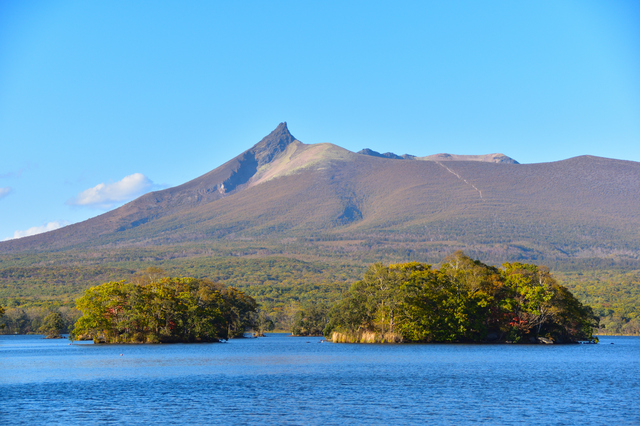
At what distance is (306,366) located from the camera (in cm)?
6103

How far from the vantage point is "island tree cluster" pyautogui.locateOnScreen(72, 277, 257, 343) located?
3652 inches

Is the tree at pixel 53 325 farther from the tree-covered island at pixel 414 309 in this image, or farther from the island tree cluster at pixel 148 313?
the tree-covered island at pixel 414 309

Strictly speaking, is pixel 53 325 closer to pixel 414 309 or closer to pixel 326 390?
pixel 414 309

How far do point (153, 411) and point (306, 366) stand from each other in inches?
1096

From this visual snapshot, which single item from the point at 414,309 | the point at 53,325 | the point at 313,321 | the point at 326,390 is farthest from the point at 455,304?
the point at 53,325

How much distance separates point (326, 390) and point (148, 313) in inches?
2261

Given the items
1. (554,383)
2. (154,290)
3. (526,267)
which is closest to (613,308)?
(526,267)

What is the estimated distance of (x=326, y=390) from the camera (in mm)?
42594

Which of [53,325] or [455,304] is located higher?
[455,304]

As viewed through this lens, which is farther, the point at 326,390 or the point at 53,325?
the point at 53,325

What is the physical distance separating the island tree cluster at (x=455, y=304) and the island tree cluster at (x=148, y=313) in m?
22.3

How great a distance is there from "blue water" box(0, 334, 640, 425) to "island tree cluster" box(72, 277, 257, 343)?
23397 mm

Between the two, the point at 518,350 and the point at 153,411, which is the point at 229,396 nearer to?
the point at 153,411

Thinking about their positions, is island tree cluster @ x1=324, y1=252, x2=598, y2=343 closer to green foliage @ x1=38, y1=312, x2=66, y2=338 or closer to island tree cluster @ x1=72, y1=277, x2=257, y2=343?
island tree cluster @ x1=72, y1=277, x2=257, y2=343
